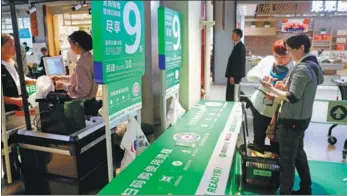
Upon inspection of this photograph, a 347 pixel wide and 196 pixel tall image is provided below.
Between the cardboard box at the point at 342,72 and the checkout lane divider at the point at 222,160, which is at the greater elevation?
the cardboard box at the point at 342,72

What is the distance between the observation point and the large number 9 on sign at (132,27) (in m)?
1.73

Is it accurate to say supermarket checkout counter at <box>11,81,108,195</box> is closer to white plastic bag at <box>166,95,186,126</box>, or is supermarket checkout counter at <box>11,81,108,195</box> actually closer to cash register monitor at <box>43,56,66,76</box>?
white plastic bag at <box>166,95,186,126</box>

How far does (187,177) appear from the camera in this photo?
1.59 m

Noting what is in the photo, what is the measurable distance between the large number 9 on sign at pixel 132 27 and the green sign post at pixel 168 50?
0.46 metres

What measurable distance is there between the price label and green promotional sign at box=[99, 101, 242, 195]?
0.59m

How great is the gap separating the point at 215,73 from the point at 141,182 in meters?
4.52

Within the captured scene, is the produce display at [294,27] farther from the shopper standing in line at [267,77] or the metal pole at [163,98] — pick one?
the metal pole at [163,98]

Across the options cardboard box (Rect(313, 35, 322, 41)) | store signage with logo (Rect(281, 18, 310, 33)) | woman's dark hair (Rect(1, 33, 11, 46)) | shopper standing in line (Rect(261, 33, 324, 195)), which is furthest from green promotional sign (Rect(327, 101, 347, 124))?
woman's dark hair (Rect(1, 33, 11, 46))

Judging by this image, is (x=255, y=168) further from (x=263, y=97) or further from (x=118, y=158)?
(x=118, y=158)

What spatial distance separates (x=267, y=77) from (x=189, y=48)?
1.04 metres

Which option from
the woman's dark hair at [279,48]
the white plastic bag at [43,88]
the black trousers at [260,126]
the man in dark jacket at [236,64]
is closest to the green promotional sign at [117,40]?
the white plastic bag at [43,88]

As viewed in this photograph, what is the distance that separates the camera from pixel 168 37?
250cm

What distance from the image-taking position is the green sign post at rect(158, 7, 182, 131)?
238 cm

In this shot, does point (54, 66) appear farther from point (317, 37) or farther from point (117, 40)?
point (317, 37)
